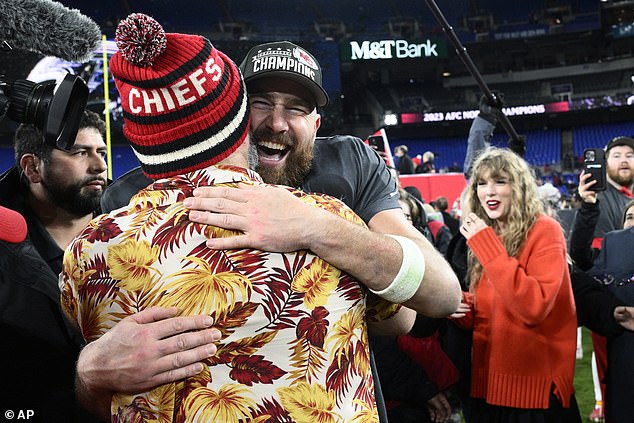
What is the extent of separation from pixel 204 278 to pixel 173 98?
32cm

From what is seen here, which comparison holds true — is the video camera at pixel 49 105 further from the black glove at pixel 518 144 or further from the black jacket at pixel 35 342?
the black glove at pixel 518 144

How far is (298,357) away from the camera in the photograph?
1084 mm

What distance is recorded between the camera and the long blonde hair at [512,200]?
2744 millimetres

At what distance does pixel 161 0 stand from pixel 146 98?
2723 centimetres

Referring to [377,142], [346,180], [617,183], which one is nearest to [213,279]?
[346,180]

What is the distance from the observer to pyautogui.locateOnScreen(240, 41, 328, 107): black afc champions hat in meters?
1.68

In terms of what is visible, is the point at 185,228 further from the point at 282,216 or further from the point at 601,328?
the point at 601,328

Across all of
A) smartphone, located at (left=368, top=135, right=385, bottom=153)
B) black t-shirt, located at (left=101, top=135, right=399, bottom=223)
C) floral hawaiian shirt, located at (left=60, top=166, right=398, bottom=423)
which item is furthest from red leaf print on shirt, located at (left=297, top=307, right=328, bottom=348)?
smartphone, located at (left=368, top=135, right=385, bottom=153)

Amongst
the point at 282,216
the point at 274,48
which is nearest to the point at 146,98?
the point at 282,216

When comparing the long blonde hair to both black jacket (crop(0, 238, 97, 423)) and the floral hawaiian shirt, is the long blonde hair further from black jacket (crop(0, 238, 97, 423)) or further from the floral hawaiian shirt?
black jacket (crop(0, 238, 97, 423))

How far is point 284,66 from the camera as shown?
1675mm

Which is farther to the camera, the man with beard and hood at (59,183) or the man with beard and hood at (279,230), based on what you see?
the man with beard and hood at (59,183)

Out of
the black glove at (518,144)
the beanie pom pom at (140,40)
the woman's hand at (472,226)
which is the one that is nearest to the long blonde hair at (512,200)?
the woman's hand at (472,226)

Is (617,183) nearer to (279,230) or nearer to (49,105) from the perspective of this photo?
(279,230)
